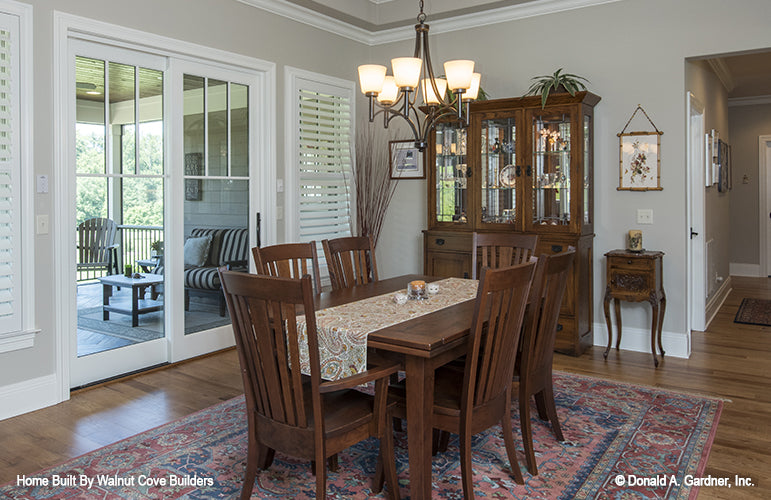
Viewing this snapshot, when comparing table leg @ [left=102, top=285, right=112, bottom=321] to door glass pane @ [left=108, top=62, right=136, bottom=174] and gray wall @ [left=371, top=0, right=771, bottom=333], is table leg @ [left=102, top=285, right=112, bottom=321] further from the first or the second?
gray wall @ [left=371, top=0, right=771, bottom=333]

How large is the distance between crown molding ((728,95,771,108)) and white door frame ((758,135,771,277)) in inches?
19.3

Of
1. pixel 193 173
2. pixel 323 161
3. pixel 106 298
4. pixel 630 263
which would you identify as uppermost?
pixel 323 161

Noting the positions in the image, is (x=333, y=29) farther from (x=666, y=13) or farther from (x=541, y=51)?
(x=666, y=13)

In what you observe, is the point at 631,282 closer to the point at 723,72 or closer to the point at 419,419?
the point at 419,419

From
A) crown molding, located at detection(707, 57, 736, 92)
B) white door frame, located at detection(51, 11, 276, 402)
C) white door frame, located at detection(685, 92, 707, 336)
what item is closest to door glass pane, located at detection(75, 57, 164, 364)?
white door frame, located at detection(51, 11, 276, 402)

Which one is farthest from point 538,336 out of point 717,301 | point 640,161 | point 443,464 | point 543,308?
point 717,301

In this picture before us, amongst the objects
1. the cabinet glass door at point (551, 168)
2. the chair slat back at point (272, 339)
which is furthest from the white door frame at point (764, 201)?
the chair slat back at point (272, 339)

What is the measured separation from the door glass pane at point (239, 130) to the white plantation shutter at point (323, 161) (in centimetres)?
54

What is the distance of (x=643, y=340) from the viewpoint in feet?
15.8

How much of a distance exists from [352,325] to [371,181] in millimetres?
3691

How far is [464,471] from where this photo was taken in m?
2.35

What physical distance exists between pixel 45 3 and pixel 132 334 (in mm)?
2126

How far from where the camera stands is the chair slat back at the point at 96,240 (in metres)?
3.83

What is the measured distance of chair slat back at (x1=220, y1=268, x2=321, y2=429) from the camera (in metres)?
2.01
